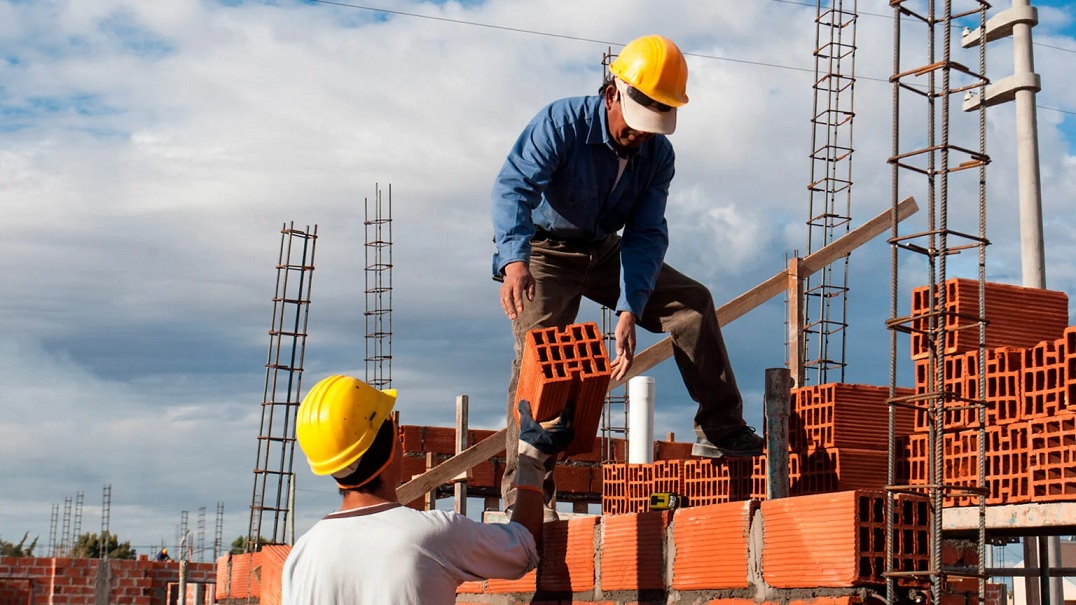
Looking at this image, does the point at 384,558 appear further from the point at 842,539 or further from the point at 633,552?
the point at 633,552

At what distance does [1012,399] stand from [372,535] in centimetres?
361

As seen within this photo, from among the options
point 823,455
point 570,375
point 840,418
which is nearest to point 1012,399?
point 840,418

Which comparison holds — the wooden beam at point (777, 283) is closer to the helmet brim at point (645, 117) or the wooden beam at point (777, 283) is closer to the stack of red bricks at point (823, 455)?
the stack of red bricks at point (823, 455)

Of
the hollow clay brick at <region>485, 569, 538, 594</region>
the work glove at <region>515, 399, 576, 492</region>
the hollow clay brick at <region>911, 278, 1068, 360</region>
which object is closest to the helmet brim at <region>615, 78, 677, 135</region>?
the work glove at <region>515, 399, 576, 492</region>

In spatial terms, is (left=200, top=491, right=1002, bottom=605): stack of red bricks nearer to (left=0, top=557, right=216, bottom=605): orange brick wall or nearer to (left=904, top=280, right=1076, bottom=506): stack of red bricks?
(left=904, top=280, right=1076, bottom=506): stack of red bricks

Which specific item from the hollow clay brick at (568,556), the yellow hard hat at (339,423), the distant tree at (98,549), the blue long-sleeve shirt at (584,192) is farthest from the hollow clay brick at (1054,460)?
the distant tree at (98,549)

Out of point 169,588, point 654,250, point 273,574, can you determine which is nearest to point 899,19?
point 654,250

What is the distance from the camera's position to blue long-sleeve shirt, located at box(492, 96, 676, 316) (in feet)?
14.1

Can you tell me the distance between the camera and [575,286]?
15.6ft

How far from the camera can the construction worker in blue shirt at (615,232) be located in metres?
4.21

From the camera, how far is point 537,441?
11.8 feet

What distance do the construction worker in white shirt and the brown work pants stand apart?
5.23 feet

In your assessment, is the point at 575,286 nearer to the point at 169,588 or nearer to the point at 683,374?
the point at 683,374

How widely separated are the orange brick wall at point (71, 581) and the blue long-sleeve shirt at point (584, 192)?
47.4ft
